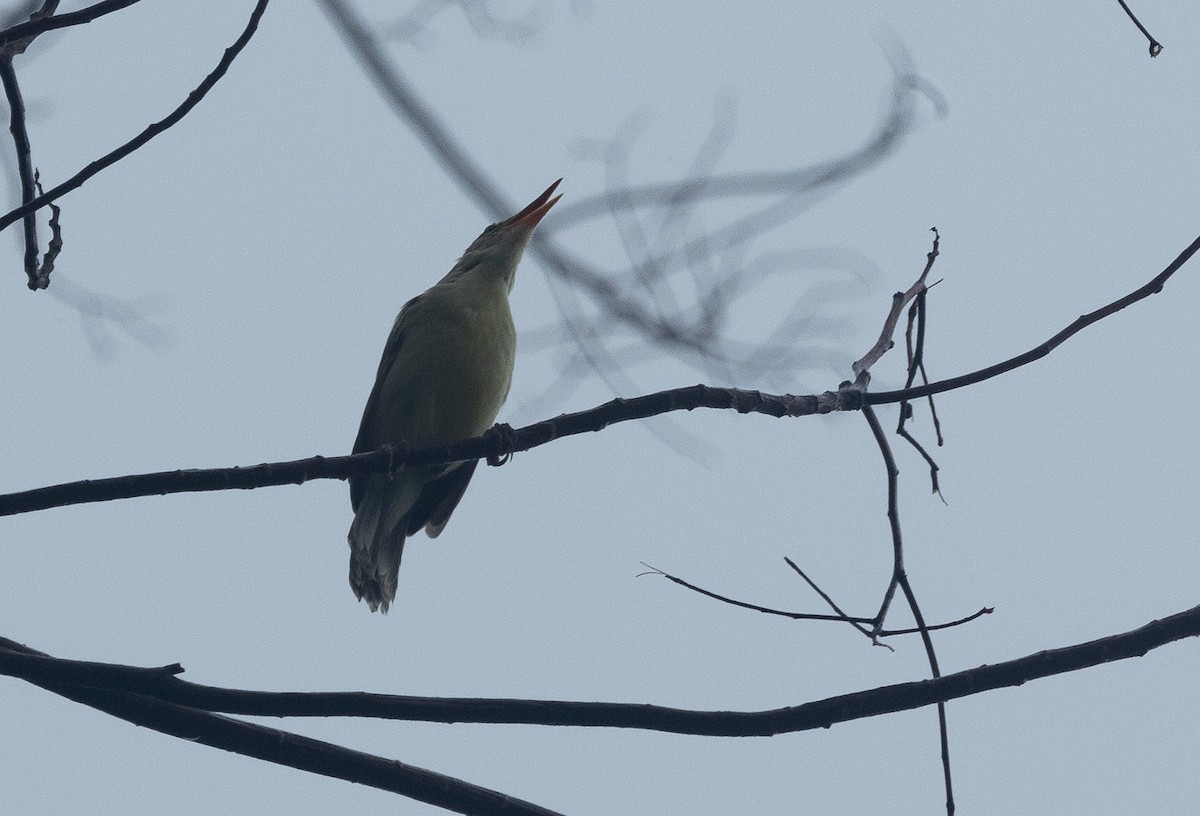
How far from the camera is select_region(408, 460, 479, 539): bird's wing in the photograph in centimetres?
537

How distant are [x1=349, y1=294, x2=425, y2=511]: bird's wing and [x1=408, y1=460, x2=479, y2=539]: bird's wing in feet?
0.91

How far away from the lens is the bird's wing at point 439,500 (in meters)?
5.37

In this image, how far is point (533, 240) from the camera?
3.32 metres

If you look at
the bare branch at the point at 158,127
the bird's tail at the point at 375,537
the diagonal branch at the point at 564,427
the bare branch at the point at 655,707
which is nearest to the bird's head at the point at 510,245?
the bird's tail at the point at 375,537

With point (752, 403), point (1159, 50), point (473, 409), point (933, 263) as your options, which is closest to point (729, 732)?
point (752, 403)

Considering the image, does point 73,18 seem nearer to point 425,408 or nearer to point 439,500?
point 425,408

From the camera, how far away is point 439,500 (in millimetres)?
5406

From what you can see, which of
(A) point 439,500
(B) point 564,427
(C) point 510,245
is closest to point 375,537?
(A) point 439,500

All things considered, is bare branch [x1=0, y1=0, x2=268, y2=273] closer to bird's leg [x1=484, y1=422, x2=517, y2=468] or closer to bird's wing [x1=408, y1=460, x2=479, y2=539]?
bird's leg [x1=484, y1=422, x2=517, y2=468]

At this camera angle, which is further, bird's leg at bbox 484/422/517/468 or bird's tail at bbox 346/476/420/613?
bird's tail at bbox 346/476/420/613

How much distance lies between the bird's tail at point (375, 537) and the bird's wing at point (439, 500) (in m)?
0.10

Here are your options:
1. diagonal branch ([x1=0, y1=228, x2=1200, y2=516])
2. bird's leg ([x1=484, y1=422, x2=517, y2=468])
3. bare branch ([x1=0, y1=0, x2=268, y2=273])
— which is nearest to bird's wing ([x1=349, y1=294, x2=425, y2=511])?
bird's leg ([x1=484, y1=422, x2=517, y2=468])

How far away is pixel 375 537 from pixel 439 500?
34 cm

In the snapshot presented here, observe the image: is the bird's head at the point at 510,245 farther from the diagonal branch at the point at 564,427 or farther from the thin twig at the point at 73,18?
the thin twig at the point at 73,18
